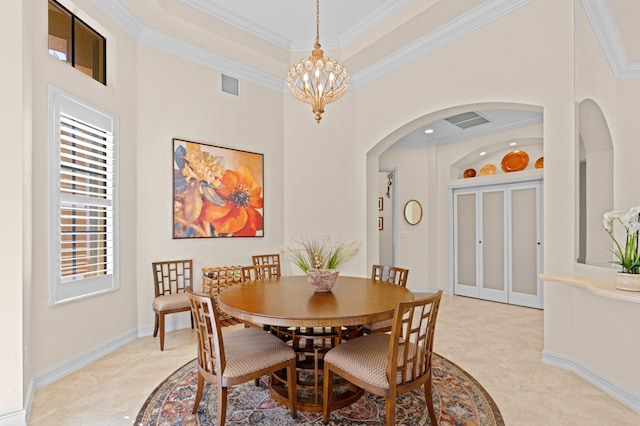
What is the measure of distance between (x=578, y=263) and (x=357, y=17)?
3.62 meters

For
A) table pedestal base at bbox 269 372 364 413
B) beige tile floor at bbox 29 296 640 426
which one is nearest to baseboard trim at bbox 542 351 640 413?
beige tile floor at bbox 29 296 640 426

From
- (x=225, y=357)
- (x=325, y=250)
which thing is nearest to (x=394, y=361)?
(x=225, y=357)

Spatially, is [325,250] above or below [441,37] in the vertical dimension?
below

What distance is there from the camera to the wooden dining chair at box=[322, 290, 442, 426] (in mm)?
1764

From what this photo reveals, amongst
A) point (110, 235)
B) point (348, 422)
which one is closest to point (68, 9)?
point (110, 235)

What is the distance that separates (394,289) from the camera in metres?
2.63

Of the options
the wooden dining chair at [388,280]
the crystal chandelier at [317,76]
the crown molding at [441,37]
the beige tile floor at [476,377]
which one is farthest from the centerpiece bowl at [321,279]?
the crown molding at [441,37]

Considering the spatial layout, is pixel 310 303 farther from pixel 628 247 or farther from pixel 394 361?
pixel 628 247

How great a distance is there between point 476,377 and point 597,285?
46.3 inches

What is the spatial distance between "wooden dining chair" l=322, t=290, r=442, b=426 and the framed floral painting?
2.71 m

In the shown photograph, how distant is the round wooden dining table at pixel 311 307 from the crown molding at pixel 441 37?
117 inches

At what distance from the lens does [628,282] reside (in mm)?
2234

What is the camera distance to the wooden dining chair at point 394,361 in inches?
69.4

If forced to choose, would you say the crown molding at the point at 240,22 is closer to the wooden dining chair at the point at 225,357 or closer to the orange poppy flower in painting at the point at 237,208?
the orange poppy flower in painting at the point at 237,208
